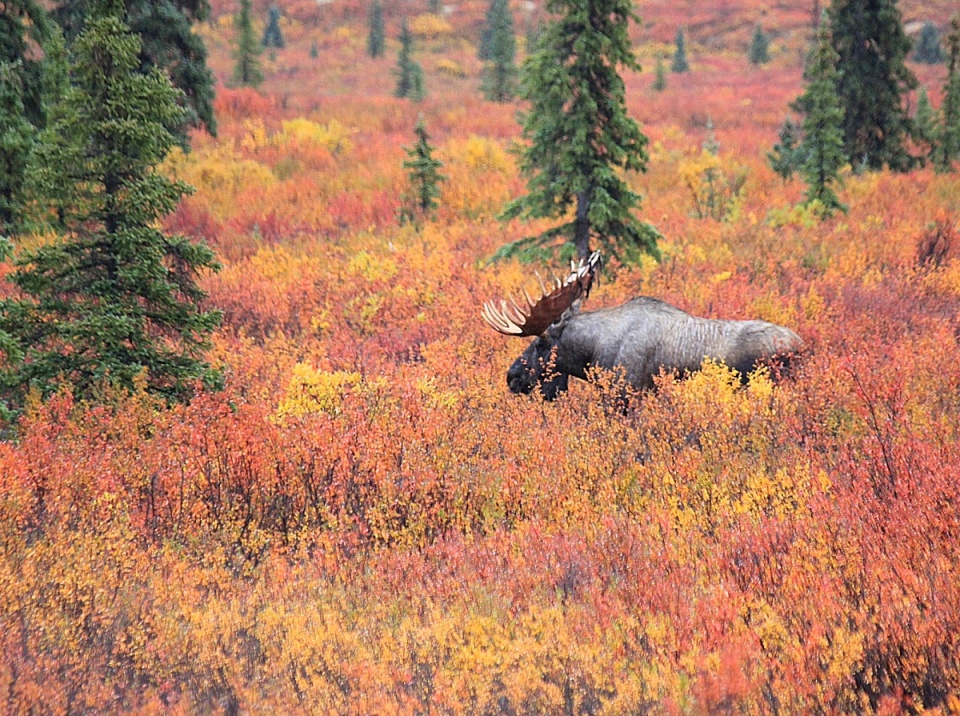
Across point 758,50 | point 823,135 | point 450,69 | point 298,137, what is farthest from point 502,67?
point 758,50

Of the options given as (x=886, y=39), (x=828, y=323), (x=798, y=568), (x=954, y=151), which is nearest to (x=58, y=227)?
(x=798, y=568)

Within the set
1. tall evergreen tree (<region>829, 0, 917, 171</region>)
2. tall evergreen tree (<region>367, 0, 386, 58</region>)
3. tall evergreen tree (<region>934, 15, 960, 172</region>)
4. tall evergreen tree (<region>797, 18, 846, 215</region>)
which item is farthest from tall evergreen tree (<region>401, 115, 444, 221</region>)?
tall evergreen tree (<region>367, 0, 386, 58</region>)

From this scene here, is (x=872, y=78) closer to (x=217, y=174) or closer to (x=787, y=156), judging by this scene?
(x=787, y=156)

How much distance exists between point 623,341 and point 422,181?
1102 centimetres

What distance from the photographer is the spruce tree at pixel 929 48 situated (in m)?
47.9

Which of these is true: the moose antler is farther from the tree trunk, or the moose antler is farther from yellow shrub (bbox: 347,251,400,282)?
yellow shrub (bbox: 347,251,400,282)

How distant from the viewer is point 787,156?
820 inches

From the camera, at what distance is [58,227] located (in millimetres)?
7250

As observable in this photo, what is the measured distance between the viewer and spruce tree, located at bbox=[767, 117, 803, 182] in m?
20.1

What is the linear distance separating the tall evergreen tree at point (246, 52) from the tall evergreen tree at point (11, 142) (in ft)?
73.7

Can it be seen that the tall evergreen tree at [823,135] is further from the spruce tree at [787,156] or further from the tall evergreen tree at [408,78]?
the tall evergreen tree at [408,78]

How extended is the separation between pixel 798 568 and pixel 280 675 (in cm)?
290

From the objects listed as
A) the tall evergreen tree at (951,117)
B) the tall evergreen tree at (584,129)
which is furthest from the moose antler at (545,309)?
the tall evergreen tree at (951,117)

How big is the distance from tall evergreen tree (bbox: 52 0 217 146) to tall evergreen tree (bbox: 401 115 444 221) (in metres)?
5.43
